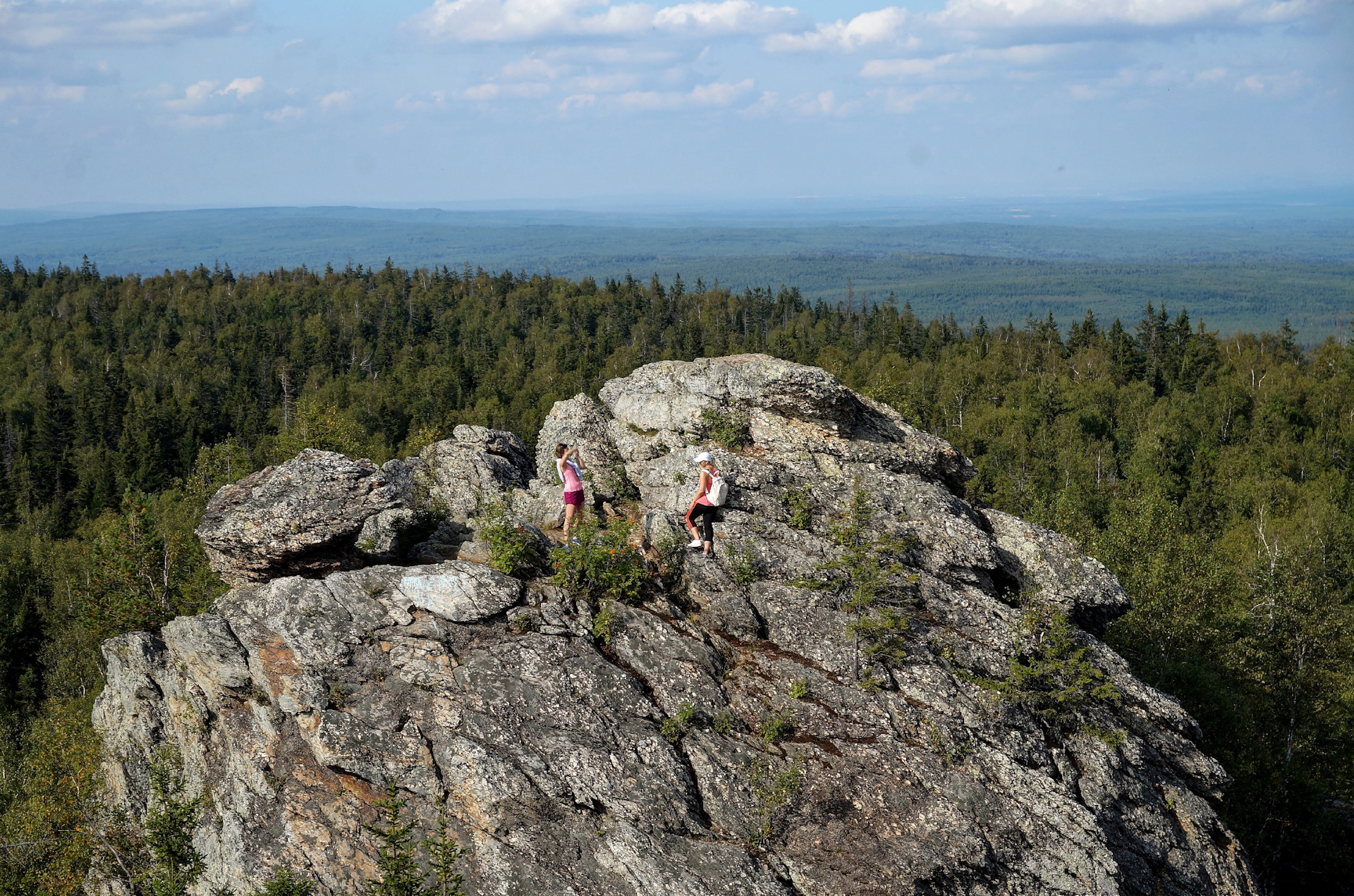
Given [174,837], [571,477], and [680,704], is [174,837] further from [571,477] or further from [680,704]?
[571,477]

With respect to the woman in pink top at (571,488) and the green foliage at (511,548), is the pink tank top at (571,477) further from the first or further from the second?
the green foliage at (511,548)

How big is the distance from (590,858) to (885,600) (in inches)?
290

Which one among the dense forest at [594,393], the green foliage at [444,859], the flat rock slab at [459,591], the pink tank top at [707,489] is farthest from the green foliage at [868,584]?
the dense forest at [594,393]

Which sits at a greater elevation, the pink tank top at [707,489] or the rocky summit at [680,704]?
the pink tank top at [707,489]

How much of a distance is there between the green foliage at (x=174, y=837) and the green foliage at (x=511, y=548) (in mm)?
6194

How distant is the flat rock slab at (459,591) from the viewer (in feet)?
50.8

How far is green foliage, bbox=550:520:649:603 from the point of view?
16.3 m

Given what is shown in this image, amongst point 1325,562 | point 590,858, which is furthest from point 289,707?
point 1325,562

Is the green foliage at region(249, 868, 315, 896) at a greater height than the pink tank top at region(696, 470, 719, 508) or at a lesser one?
lesser

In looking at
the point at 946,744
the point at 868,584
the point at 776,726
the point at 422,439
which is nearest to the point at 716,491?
the point at 868,584

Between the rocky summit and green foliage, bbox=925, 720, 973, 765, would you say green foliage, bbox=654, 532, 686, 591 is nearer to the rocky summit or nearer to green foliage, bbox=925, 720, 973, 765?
the rocky summit

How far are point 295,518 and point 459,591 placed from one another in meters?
3.82

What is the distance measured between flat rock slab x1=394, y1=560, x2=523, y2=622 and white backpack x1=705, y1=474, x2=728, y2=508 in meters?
4.11

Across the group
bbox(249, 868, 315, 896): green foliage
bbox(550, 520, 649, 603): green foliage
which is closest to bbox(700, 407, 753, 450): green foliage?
bbox(550, 520, 649, 603): green foliage
